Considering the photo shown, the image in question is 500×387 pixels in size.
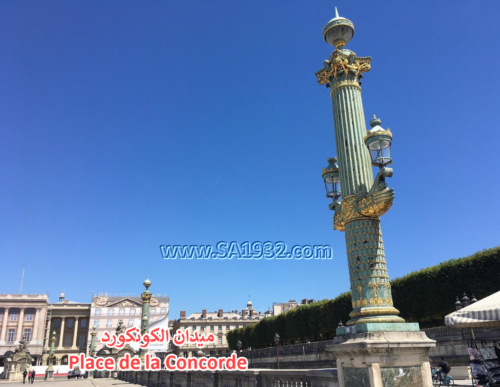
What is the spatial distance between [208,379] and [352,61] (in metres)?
10.8

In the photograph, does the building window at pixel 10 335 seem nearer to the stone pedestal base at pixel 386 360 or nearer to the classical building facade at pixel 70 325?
the classical building facade at pixel 70 325

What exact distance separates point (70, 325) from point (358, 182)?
104 meters

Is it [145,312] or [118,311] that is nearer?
[145,312]

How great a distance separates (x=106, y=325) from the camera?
311 ft

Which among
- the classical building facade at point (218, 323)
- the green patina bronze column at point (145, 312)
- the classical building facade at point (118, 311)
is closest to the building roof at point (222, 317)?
the classical building facade at point (218, 323)

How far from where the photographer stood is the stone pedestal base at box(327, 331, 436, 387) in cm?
→ 661

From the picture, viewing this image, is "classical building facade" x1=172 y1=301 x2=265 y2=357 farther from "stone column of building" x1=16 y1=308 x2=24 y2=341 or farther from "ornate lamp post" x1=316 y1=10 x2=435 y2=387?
"ornate lamp post" x1=316 y1=10 x2=435 y2=387

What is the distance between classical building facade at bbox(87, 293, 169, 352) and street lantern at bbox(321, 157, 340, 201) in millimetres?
90749

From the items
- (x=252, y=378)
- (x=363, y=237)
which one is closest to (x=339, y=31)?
(x=363, y=237)

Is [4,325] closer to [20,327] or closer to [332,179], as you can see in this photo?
[20,327]

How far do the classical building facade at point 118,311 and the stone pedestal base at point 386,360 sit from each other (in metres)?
93.0

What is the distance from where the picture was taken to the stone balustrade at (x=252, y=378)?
7759 millimetres

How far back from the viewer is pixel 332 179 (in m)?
10.3

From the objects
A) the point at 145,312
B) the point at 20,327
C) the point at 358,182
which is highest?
the point at 20,327
